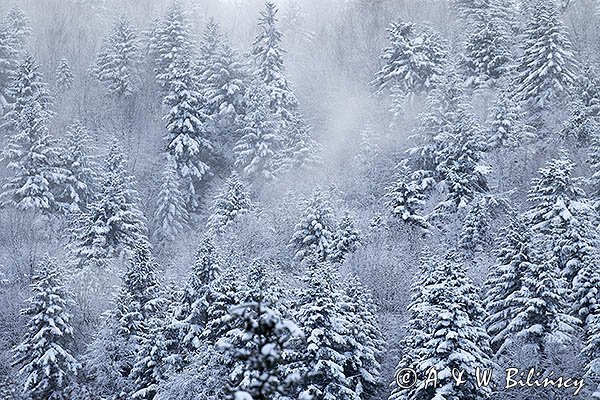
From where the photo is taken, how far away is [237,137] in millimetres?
52750

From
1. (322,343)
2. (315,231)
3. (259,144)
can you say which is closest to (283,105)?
(259,144)

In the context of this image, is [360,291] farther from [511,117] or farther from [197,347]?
[511,117]

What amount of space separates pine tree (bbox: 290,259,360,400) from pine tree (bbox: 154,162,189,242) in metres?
23.6

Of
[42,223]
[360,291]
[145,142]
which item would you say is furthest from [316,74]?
[360,291]

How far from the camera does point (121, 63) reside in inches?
2217

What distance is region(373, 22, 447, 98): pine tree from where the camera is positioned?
1861 inches

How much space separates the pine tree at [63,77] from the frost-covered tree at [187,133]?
634 inches

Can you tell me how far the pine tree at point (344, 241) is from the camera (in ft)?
114

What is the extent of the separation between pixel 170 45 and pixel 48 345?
35.1m

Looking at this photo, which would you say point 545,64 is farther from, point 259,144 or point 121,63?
point 121,63

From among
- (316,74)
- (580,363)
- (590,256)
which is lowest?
(580,363)

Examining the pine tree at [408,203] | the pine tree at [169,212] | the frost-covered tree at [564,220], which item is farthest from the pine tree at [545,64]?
the pine tree at [169,212]

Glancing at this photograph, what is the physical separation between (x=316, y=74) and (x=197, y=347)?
4658 centimetres

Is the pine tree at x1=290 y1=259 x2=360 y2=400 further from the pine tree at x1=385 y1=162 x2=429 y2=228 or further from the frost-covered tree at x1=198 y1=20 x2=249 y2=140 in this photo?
the frost-covered tree at x1=198 y1=20 x2=249 y2=140
